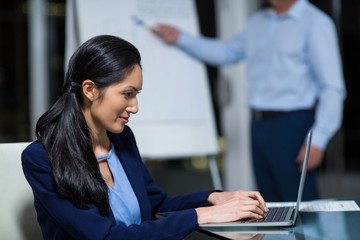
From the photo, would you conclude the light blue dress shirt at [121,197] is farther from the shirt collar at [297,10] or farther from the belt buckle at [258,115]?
the shirt collar at [297,10]

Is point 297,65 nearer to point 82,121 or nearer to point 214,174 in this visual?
point 214,174

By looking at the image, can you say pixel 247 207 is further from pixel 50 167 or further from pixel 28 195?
pixel 28 195

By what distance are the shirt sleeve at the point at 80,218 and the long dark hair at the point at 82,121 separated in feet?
0.11

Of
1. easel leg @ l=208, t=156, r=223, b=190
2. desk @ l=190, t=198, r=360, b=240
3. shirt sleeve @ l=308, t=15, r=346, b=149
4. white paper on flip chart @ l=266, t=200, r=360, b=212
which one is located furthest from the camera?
easel leg @ l=208, t=156, r=223, b=190

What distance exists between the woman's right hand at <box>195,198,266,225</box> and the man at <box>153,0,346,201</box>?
4.52 ft

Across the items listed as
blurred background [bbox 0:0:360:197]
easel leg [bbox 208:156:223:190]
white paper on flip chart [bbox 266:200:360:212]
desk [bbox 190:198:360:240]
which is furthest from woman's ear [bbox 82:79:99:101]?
blurred background [bbox 0:0:360:197]

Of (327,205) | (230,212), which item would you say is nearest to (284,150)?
(327,205)

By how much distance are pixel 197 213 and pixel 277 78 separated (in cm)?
165

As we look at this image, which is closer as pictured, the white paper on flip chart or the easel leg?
the white paper on flip chart

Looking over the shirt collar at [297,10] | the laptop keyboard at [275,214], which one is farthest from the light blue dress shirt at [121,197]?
the shirt collar at [297,10]

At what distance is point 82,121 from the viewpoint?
5.08 ft

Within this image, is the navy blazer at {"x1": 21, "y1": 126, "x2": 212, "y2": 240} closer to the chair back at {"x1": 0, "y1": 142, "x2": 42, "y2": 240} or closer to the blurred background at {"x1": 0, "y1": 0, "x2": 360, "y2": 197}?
the chair back at {"x1": 0, "y1": 142, "x2": 42, "y2": 240}

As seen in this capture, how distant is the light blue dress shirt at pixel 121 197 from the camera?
162cm

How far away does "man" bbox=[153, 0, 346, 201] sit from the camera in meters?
2.86
